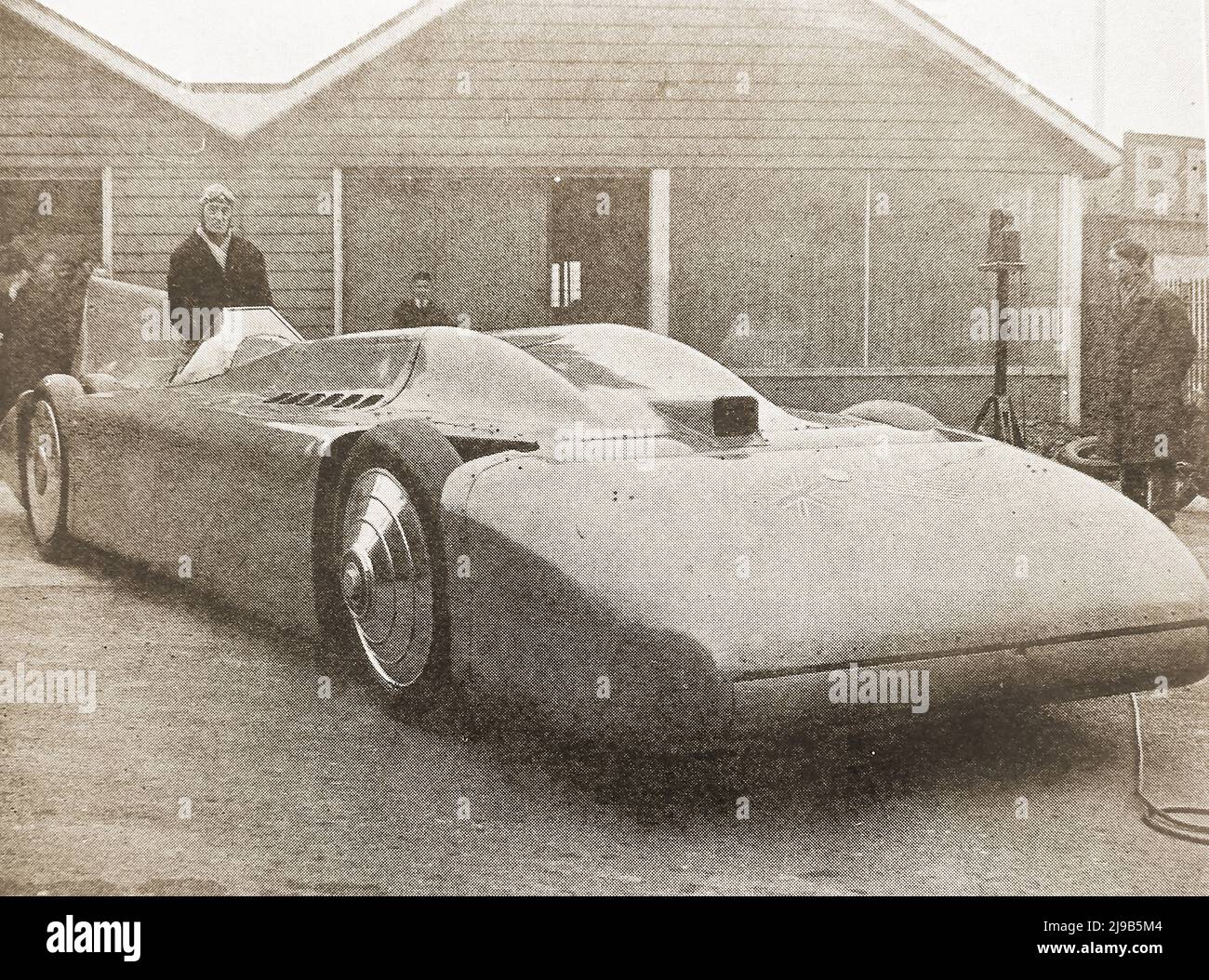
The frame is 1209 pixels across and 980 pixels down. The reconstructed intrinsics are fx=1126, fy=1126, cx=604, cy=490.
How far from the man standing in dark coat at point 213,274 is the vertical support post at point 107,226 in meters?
0.19

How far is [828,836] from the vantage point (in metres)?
1.90

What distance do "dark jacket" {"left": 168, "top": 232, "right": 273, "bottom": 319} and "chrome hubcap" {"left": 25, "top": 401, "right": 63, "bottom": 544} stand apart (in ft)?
1.89

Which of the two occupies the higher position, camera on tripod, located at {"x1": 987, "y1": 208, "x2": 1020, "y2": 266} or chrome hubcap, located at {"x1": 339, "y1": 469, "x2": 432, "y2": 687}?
camera on tripod, located at {"x1": 987, "y1": 208, "x2": 1020, "y2": 266}

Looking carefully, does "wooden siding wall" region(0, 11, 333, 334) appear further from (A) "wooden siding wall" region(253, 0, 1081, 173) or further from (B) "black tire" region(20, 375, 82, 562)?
(B) "black tire" region(20, 375, 82, 562)

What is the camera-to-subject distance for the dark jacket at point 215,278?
3.00 meters

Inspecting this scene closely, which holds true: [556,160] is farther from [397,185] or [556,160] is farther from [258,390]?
[258,390]

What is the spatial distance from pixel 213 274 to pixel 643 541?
1760 millimetres

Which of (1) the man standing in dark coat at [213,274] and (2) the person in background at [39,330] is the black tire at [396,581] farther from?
(2) the person in background at [39,330]

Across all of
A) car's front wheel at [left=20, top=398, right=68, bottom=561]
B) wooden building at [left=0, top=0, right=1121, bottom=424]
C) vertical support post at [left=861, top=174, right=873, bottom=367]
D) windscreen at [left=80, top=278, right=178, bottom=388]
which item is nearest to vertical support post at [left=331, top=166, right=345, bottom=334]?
wooden building at [left=0, top=0, right=1121, bottom=424]

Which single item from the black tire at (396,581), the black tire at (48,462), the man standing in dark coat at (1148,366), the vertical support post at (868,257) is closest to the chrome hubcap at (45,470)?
the black tire at (48,462)

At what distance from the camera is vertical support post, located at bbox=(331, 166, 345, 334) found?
3.41m

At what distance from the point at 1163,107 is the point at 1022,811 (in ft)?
5.94

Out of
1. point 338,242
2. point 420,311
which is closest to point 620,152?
point 338,242
